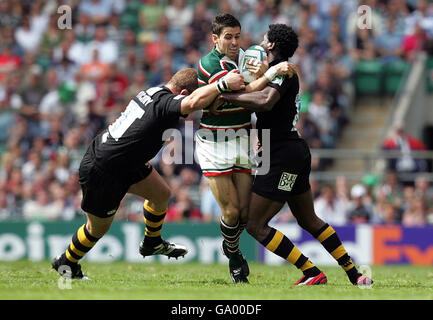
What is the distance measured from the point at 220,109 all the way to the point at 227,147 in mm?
441

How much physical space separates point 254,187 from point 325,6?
41.9ft

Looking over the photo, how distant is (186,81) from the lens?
9398 mm

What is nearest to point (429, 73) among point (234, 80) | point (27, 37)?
point (27, 37)

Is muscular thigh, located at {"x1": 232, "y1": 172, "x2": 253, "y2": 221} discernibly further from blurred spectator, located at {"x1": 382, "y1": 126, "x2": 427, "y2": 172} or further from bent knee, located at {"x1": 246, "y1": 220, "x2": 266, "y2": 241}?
blurred spectator, located at {"x1": 382, "y1": 126, "x2": 427, "y2": 172}

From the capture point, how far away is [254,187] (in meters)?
9.37

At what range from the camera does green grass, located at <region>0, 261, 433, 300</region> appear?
8.32 m

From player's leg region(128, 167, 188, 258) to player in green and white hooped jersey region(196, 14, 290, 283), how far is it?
0.70 metres

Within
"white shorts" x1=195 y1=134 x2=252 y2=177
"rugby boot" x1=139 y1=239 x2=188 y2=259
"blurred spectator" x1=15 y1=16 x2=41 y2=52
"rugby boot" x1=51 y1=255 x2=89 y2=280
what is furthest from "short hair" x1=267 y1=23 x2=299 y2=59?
"blurred spectator" x1=15 y1=16 x2=41 y2=52

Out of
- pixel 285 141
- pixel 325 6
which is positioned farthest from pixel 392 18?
pixel 285 141

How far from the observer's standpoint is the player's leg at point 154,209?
10.1m

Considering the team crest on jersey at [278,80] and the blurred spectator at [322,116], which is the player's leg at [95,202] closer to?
the team crest on jersey at [278,80]

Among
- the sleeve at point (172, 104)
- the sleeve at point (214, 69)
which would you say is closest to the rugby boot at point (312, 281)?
the sleeve at point (172, 104)

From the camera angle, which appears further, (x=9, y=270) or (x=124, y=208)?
(x=124, y=208)

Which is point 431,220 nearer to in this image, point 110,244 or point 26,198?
point 110,244
